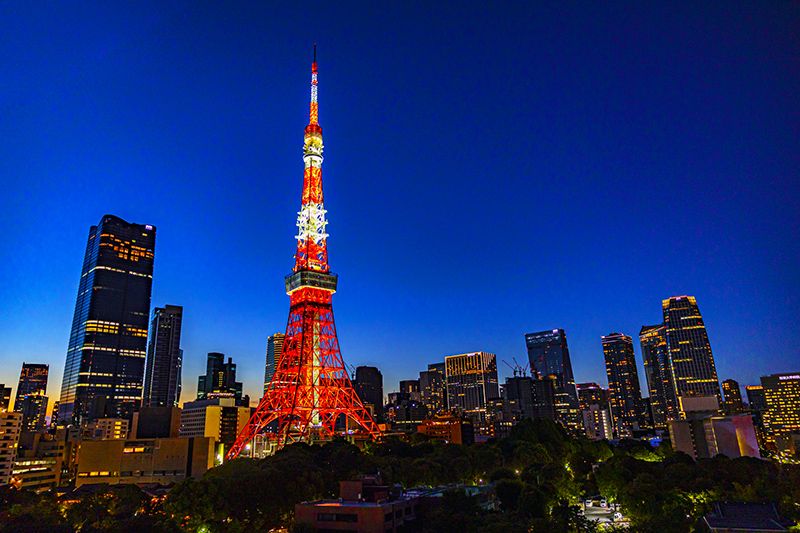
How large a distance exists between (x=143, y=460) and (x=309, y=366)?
89.3 ft

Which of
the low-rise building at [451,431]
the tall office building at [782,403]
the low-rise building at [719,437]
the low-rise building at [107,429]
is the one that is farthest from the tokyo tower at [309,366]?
the tall office building at [782,403]

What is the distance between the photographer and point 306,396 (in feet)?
237

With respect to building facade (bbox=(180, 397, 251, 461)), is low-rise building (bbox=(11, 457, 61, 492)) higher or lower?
lower

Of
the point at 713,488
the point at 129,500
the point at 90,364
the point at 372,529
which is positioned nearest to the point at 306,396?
the point at 129,500

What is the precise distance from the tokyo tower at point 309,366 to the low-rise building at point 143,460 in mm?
7933

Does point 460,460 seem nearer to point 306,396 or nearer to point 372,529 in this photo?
point 306,396

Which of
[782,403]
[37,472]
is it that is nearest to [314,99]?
[37,472]

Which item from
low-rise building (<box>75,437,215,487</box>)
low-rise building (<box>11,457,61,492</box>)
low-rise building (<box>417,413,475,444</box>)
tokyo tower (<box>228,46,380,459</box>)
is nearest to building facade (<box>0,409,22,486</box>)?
low-rise building (<box>11,457,61,492</box>)

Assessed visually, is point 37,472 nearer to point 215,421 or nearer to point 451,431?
point 215,421

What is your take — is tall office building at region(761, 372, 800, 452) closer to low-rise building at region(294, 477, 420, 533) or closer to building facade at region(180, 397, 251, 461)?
building facade at region(180, 397, 251, 461)

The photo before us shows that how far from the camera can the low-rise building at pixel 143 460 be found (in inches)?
2921

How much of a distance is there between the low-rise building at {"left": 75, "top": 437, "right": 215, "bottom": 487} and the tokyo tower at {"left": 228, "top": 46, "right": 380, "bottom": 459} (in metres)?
7.93

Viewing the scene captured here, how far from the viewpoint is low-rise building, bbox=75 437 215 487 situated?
74.2 metres

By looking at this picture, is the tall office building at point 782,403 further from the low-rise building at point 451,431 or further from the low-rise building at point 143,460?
the low-rise building at point 143,460
